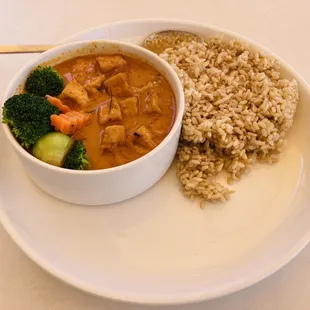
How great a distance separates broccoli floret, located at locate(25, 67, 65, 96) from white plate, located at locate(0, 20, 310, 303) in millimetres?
307

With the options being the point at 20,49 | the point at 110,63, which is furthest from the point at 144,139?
the point at 20,49

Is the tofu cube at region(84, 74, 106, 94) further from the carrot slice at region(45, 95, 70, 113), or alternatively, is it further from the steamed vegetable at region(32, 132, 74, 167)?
the steamed vegetable at region(32, 132, 74, 167)

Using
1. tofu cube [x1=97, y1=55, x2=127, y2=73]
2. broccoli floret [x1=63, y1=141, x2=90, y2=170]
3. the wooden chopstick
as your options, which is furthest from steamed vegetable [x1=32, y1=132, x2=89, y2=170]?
the wooden chopstick

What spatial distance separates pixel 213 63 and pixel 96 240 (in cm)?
105

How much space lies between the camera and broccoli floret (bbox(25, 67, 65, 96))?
179 cm

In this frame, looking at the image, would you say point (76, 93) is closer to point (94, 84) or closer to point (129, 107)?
point (94, 84)

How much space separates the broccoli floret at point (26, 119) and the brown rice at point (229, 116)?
61cm

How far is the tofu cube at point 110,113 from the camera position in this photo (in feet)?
5.74

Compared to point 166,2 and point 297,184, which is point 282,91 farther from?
point 166,2

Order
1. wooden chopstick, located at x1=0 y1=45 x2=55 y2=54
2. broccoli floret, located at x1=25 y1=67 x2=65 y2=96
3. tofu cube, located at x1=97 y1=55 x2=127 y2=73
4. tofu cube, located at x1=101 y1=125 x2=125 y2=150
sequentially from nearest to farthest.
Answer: tofu cube, located at x1=101 y1=125 x2=125 y2=150 < broccoli floret, located at x1=25 y1=67 x2=65 y2=96 < tofu cube, located at x1=97 y1=55 x2=127 y2=73 < wooden chopstick, located at x1=0 y1=45 x2=55 y2=54

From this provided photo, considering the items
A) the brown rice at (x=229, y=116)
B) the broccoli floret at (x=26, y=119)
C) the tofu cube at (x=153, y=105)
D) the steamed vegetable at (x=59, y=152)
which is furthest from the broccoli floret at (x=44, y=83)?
the brown rice at (x=229, y=116)

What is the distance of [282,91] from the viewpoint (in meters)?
1.98

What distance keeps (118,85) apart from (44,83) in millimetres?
310

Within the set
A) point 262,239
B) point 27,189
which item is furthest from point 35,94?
point 262,239
